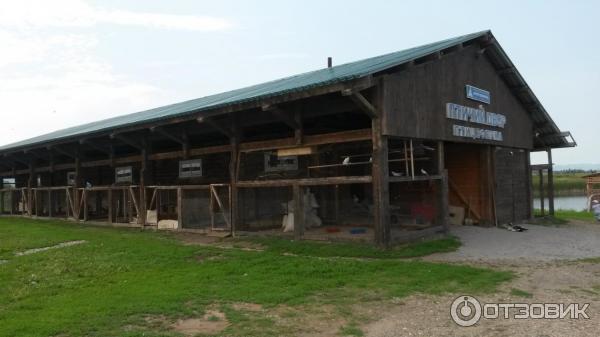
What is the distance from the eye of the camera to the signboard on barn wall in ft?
Answer: 42.1

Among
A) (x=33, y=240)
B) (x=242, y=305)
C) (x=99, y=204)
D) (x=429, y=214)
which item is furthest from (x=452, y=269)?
(x=99, y=204)

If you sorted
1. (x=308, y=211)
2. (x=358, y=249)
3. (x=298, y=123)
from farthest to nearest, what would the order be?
(x=308, y=211)
(x=298, y=123)
(x=358, y=249)

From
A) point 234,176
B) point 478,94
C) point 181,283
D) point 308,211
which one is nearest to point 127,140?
point 234,176

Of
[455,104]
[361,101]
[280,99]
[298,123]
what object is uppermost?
[455,104]

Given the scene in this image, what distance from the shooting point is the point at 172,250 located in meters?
12.5

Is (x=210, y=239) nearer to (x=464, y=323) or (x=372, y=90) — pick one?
(x=372, y=90)

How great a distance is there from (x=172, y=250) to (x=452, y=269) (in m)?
6.61

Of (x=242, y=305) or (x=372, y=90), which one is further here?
(x=372, y=90)

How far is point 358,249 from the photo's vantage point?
11844 millimetres

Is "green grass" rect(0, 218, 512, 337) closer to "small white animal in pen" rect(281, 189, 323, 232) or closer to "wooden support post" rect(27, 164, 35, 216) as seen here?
"small white animal in pen" rect(281, 189, 323, 232)

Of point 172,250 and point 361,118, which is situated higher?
point 361,118

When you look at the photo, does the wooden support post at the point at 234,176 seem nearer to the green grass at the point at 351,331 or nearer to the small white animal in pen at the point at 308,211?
the small white animal in pen at the point at 308,211

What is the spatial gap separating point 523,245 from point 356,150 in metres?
6.34

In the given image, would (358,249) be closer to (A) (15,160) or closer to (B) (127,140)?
(B) (127,140)
